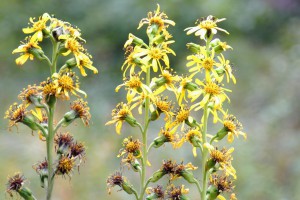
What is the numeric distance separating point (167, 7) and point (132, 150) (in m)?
6.41

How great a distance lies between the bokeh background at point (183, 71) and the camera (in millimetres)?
6746

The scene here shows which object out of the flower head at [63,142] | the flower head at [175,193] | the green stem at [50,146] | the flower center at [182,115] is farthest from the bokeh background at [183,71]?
the flower center at [182,115]

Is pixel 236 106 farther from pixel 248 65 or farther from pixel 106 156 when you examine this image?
pixel 106 156

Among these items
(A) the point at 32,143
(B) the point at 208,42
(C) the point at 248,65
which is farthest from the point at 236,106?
(B) the point at 208,42

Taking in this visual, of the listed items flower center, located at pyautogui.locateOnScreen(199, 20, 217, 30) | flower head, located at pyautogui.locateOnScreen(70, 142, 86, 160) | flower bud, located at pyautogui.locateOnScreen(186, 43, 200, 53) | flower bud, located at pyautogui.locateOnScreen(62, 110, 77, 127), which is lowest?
flower head, located at pyautogui.locateOnScreen(70, 142, 86, 160)

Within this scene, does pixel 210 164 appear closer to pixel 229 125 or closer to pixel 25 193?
pixel 229 125

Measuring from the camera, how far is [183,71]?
9094mm

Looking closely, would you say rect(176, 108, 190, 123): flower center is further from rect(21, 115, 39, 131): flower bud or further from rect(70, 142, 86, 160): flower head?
rect(21, 115, 39, 131): flower bud

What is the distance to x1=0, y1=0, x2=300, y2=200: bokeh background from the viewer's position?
675cm

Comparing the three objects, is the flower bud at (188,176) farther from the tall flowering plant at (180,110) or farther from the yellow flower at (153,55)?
the yellow flower at (153,55)

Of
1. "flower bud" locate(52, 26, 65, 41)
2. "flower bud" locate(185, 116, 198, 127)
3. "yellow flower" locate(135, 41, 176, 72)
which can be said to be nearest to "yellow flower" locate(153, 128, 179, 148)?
"flower bud" locate(185, 116, 198, 127)

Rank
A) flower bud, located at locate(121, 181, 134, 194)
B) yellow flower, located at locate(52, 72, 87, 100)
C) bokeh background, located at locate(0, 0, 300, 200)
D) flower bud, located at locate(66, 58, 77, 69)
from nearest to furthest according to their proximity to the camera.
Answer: yellow flower, located at locate(52, 72, 87, 100) < flower bud, located at locate(66, 58, 77, 69) < flower bud, located at locate(121, 181, 134, 194) < bokeh background, located at locate(0, 0, 300, 200)

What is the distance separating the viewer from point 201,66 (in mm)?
3611

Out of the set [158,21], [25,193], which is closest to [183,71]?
[158,21]
